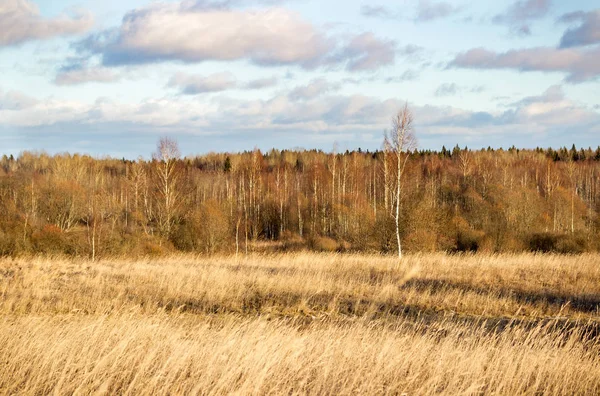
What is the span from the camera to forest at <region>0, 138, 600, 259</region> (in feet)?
91.3

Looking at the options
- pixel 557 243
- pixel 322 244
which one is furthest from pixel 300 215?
pixel 557 243

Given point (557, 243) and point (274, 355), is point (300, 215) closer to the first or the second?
point (557, 243)

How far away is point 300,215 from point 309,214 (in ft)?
10.00

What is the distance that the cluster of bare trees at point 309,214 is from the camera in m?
27.6

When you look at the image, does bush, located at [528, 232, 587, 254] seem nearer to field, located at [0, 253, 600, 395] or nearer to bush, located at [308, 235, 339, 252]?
bush, located at [308, 235, 339, 252]

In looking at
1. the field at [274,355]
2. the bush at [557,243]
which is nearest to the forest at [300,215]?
the bush at [557,243]

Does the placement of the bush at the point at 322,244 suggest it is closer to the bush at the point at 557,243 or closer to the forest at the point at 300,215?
the forest at the point at 300,215

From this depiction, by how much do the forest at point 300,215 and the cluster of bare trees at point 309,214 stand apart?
0.10 m

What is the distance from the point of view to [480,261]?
1955 centimetres

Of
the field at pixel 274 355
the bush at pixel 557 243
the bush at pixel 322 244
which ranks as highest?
the field at pixel 274 355

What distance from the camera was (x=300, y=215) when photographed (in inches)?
2127

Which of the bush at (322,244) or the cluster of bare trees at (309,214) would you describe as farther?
the bush at (322,244)

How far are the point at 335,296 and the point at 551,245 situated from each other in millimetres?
24650

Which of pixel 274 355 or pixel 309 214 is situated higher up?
pixel 274 355
